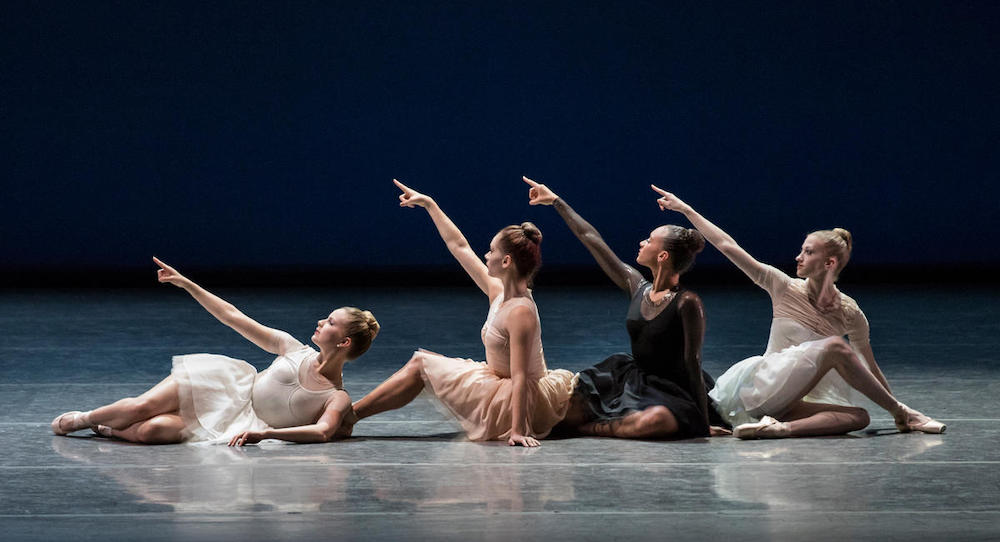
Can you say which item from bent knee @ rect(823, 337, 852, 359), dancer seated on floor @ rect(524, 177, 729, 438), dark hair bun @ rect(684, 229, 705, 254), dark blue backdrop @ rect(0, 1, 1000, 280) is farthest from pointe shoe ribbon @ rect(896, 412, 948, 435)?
dark blue backdrop @ rect(0, 1, 1000, 280)

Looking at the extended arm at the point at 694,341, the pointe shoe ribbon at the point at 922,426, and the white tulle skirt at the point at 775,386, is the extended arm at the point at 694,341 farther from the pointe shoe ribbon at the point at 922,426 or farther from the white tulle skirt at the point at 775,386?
the pointe shoe ribbon at the point at 922,426

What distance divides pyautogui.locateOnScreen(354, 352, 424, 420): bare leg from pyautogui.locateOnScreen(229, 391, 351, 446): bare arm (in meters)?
0.12

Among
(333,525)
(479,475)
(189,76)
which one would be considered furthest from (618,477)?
(189,76)

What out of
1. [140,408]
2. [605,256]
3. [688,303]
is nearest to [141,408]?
[140,408]

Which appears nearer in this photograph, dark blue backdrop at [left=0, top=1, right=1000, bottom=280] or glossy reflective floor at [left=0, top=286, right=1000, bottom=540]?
glossy reflective floor at [left=0, top=286, right=1000, bottom=540]

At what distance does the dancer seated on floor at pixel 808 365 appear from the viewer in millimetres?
4168

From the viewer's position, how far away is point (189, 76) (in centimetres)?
958

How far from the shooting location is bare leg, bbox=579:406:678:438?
4133 millimetres

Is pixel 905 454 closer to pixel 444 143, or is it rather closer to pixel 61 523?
pixel 61 523

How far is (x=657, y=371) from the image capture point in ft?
14.0

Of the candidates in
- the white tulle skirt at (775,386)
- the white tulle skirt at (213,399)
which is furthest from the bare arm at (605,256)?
the white tulle skirt at (213,399)

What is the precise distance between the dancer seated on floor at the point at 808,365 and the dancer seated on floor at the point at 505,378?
1.92 feet

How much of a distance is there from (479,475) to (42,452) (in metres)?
1.44

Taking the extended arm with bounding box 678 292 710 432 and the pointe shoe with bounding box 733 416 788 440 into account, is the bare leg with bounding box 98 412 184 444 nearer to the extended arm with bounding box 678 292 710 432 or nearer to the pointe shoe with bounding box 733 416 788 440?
the extended arm with bounding box 678 292 710 432
